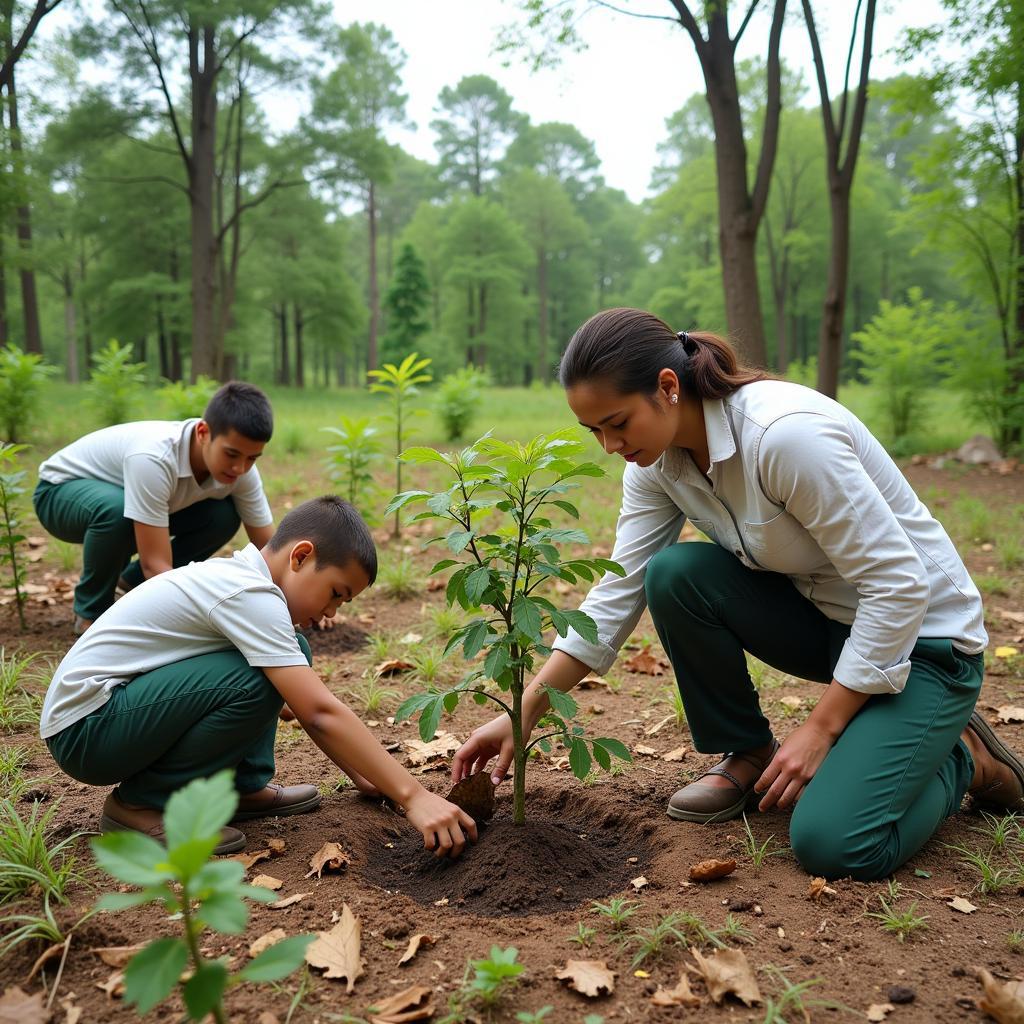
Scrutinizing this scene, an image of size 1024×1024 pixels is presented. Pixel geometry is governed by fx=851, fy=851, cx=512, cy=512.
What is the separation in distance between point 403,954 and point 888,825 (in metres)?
1.26

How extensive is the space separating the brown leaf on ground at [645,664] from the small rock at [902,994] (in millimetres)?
2301

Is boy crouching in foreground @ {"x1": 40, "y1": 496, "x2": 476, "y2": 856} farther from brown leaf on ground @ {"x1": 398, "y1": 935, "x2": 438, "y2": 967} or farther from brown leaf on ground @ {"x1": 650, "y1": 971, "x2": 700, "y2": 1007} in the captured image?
brown leaf on ground @ {"x1": 650, "y1": 971, "x2": 700, "y2": 1007}

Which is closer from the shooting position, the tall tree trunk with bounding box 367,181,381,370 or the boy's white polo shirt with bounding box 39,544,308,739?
the boy's white polo shirt with bounding box 39,544,308,739

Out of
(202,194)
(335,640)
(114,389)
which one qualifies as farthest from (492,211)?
(335,640)

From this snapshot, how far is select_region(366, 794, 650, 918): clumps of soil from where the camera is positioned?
6.93 feet

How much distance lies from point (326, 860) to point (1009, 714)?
2.63m

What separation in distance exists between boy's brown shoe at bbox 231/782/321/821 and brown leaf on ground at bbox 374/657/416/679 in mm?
1191

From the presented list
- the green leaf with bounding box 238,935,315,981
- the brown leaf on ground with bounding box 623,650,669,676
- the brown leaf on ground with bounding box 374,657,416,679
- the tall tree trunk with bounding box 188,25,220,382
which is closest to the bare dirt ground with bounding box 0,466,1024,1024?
the green leaf with bounding box 238,935,315,981

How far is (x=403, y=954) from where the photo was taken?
1.79m

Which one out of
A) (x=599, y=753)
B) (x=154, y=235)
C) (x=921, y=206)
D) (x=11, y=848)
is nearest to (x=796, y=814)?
(x=599, y=753)

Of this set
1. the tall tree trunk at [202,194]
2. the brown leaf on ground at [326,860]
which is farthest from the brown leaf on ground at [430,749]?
the tall tree trunk at [202,194]

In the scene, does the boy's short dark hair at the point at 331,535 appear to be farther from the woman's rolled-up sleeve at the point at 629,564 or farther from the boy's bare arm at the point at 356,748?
the woman's rolled-up sleeve at the point at 629,564

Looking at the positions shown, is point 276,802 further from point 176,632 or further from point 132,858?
point 132,858

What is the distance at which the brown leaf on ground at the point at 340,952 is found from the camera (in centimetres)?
171
